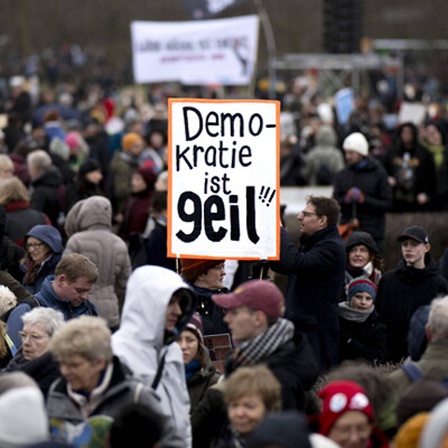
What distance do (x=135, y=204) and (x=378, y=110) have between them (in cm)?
1143

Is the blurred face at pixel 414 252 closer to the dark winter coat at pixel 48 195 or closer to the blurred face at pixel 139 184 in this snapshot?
the blurred face at pixel 139 184

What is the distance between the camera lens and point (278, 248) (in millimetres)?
8859

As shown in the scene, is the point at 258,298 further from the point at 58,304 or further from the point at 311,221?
the point at 311,221

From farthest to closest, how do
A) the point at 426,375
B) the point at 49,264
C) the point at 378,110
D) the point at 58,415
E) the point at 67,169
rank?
the point at 378,110 → the point at 67,169 → the point at 49,264 → the point at 426,375 → the point at 58,415

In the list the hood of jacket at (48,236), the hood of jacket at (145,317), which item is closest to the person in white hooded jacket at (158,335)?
the hood of jacket at (145,317)

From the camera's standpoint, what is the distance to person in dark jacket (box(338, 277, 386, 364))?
371 inches

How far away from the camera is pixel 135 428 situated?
224 inches

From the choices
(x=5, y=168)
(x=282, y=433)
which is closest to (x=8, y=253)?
(x=5, y=168)

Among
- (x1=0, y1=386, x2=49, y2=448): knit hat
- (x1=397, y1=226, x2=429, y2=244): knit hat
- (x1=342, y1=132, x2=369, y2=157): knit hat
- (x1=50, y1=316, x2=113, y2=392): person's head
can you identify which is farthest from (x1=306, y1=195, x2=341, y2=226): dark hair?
(x1=0, y1=386, x2=49, y2=448): knit hat

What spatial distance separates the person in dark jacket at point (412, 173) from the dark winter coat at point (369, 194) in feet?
9.48

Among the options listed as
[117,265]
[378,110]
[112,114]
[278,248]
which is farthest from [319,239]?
[112,114]

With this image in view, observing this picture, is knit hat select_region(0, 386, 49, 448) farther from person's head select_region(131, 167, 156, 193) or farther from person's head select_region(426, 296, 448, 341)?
person's head select_region(131, 167, 156, 193)

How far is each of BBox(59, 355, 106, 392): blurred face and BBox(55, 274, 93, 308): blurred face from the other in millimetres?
2289

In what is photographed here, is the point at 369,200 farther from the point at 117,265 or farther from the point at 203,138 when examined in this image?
the point at 203,138
